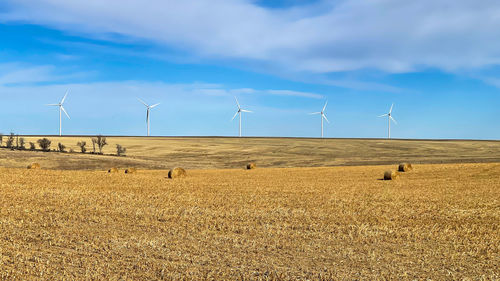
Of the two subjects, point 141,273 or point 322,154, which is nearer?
point 141,273

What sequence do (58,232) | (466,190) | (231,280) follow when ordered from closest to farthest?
(231,280)
(58,232)
(466,190)

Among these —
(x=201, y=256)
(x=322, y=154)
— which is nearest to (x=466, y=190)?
(x=201, y=256)

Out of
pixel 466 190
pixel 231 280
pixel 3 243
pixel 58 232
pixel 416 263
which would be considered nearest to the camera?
pixel 231 280

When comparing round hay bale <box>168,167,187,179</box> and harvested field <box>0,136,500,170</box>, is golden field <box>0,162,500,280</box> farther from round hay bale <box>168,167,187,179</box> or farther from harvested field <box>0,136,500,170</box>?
harvested field <box>0,136,500,170</box>

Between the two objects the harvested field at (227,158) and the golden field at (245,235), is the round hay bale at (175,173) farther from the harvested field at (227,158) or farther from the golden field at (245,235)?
the harvested field at (227,158)

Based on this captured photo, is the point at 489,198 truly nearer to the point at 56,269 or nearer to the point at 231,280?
the point at 231,280

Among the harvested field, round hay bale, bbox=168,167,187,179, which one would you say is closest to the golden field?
round hay bale, bbox=168,167,187,179

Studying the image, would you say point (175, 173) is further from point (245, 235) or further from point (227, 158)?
point (227, 158)

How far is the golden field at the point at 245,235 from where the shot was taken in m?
8.23

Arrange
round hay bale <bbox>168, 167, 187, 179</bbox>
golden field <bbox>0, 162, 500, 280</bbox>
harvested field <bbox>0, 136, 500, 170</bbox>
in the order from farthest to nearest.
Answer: harvested field <bbox>0, 136, 500, 170</bbox> < round hay bale <bbox>168, 167, 187, 179</bbox> < golden field <bbox>0, 162, 500, 280</bbox>

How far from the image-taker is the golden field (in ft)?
27.0

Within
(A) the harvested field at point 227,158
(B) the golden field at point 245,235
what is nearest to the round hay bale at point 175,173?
(B) the golden field at point 245,235

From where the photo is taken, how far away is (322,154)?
72.1 meters

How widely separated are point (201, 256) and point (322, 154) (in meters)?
64.3
